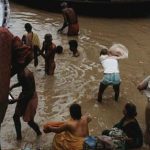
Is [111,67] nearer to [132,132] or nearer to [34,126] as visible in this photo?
[132,132]

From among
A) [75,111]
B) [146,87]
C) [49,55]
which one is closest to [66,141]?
[75,111]

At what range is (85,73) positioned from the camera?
11.0 metres

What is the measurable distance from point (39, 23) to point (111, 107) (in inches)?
243

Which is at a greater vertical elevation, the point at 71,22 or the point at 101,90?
the point at 71,22

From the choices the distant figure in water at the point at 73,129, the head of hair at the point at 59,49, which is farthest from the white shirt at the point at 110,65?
the head of hair at the point at 59,49

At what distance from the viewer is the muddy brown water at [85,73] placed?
8797mm

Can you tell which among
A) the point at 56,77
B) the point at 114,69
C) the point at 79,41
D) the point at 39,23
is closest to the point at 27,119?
the point at 114,69

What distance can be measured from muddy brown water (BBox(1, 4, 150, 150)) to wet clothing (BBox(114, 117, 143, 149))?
94 cm

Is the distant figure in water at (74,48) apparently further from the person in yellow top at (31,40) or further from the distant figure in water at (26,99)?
the distant figure in water at (26,99)

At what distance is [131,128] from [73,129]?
97cm

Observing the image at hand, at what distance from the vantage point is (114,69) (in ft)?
29.8

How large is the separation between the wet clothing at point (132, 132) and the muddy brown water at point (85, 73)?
0.94 meters

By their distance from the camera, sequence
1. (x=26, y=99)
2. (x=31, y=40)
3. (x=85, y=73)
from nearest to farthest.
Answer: (x=26, y=99) → (x=31, y=40) → (x=85, y=73)

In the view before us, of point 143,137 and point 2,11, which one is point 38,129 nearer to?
point 143,137
